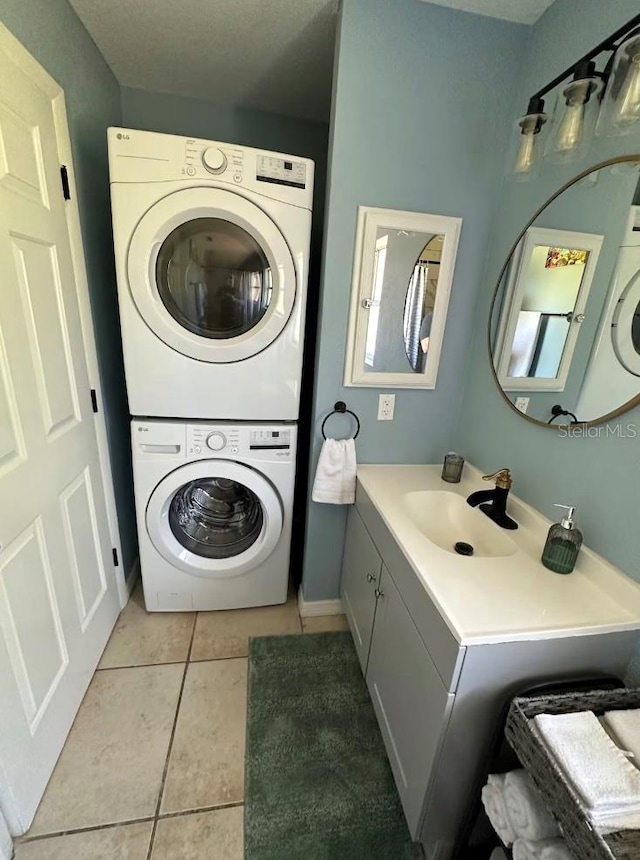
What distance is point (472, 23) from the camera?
4.21 feet

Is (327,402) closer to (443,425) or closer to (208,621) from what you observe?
(443,425)

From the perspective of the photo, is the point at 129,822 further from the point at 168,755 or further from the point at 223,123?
the point at 223,123

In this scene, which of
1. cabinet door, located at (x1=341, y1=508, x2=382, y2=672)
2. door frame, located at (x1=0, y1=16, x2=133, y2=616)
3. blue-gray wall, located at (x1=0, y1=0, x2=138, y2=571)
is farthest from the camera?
cabinet door, located at (x1=341, y1=508, x2=382, y2=672)

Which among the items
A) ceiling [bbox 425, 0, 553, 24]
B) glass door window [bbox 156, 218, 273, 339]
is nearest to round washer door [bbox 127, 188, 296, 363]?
glass door window [bbox 156, 218, 273, 339]

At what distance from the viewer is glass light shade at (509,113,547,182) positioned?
108cm

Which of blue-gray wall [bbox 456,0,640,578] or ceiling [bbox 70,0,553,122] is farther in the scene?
ceiling [bbox 70,0,553,122]

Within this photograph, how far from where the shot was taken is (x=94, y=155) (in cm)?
156

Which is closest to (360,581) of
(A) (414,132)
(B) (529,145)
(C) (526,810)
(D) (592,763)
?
(C) (526,810)

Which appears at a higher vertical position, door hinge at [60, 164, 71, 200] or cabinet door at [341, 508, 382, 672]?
door hinge at [60, 164, 71, 200]

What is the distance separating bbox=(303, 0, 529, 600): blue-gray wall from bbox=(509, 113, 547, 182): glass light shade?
33 cm

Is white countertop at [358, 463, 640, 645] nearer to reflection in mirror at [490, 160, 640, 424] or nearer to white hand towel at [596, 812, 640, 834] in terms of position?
white hand towel at [596, 812, 640, 834]

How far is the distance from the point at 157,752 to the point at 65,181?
201 cm

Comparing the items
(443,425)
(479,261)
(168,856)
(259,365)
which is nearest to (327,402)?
(259,365)

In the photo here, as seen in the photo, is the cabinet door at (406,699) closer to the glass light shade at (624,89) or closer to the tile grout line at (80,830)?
the tile grout line at (80,830)
